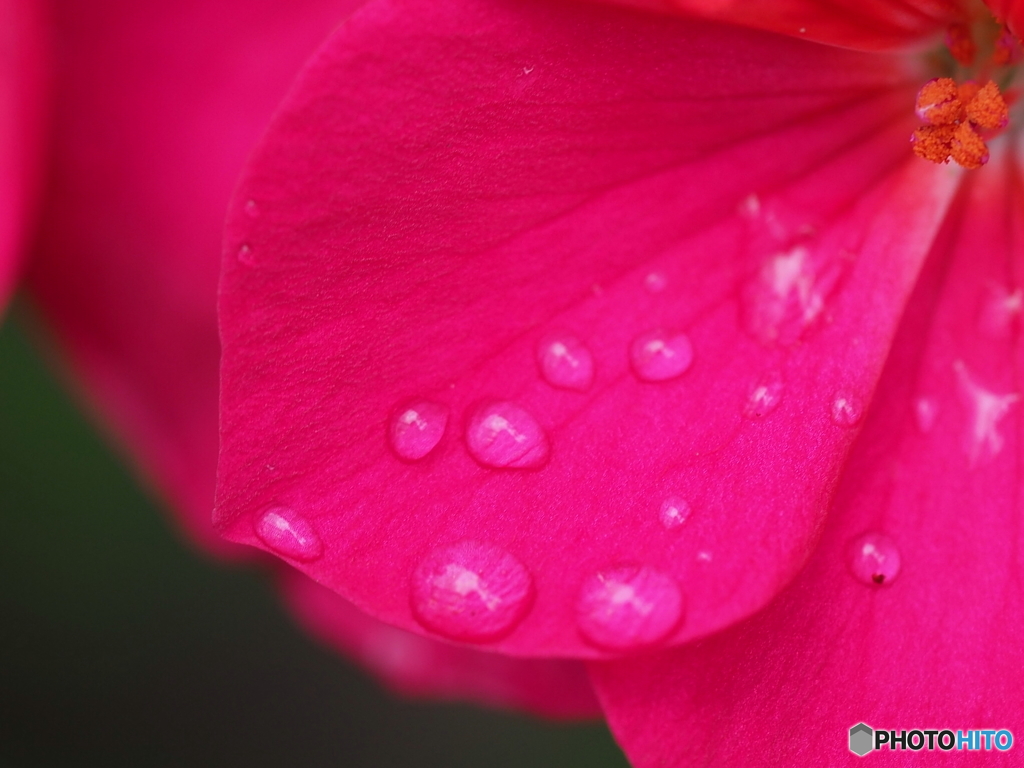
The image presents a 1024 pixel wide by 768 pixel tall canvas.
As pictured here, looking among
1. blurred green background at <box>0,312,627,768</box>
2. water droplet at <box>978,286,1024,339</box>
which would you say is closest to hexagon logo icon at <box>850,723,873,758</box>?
water droplet at <box>978,286,1024,339</box>

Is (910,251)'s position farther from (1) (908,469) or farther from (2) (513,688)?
(2) (513,688)

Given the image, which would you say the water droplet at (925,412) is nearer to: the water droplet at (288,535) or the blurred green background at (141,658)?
the water droplet at (288,535)

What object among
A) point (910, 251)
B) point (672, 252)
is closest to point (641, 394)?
point (672, 252)

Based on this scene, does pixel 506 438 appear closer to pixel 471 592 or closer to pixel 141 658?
pixel 471 592

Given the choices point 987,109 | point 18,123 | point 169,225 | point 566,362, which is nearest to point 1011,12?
point 987,109

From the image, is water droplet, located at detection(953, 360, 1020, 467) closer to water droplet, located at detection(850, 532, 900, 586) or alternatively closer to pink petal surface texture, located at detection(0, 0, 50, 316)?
water droplet, located at detection(850, 532, 900, 586)

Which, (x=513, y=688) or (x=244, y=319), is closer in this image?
(x=244, y=319)
